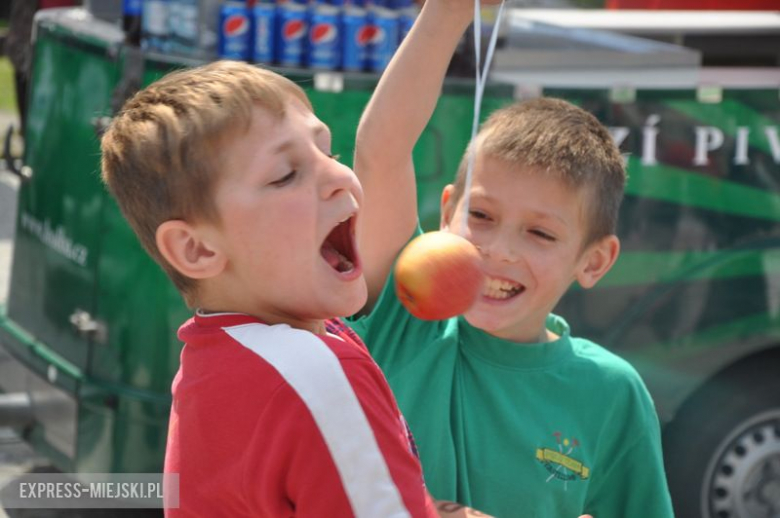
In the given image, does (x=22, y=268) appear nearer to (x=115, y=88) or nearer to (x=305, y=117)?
(x=115, y=88)

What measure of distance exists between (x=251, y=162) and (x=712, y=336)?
290 cm

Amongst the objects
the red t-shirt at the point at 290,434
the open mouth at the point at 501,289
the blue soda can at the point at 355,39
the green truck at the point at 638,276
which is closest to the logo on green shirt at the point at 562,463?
the open mouth at the point at 501,289

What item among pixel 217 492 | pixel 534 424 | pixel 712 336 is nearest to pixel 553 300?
pixel 534 424

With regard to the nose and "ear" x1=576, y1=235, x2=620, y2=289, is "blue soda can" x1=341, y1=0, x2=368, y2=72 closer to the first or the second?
"ear" x1=576, y1=235, x2=620, y2=289

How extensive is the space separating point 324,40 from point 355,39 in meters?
0.10

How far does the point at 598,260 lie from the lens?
90.1 inches

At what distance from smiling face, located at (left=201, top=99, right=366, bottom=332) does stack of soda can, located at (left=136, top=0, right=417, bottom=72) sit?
8.22 feet

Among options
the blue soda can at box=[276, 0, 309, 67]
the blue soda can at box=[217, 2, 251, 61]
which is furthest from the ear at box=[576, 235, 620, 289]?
the blue soda can at box=[217, 2, 251, 61]

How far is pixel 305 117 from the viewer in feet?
5.51

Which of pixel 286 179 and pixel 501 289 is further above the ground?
pixel 286 179

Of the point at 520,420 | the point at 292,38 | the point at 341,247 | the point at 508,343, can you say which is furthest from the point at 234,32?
the point at 341,247

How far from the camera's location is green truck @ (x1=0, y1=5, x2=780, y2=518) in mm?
4004

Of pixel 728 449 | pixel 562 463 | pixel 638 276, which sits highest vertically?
pixel 562 463

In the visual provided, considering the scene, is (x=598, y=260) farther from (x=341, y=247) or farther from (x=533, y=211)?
(x=341, y=247)
